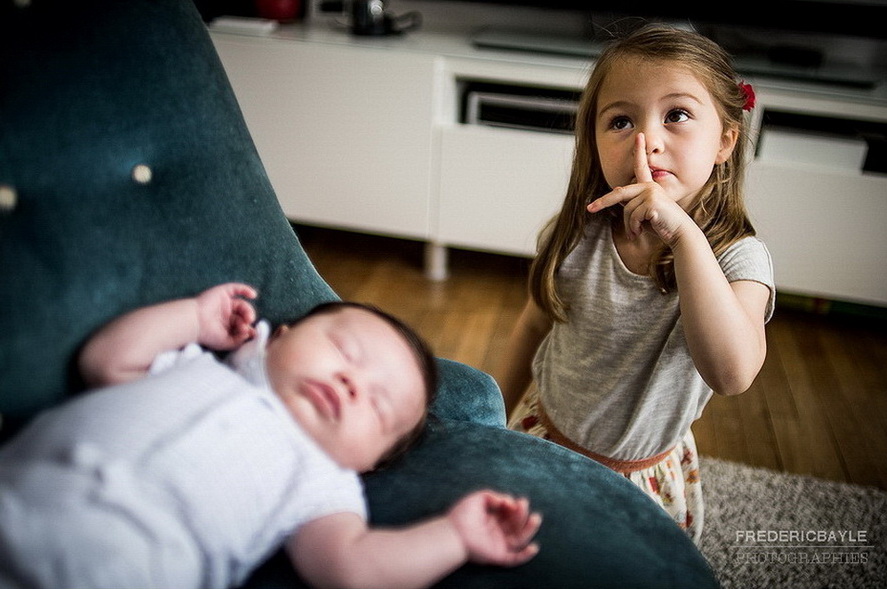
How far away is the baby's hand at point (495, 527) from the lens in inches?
27.8

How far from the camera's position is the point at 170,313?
810mm

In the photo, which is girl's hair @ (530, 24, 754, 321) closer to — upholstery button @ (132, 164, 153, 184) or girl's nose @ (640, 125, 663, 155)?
girl's nose @ (640, 125, 663, 155)

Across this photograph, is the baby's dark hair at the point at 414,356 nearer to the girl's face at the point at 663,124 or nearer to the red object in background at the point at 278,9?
the girl's face at the point at 663,124

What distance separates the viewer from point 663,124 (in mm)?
1011

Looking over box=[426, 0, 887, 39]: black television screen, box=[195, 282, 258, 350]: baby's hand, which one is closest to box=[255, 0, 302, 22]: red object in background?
box=[426, 0, 887, 39]: black television screen

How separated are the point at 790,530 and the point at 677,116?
0.88 metres

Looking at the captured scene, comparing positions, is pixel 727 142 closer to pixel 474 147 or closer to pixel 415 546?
pixel 415 546

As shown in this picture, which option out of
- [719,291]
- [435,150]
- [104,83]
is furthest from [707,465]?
[104,83]

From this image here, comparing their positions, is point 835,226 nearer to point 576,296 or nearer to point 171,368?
point 576,296

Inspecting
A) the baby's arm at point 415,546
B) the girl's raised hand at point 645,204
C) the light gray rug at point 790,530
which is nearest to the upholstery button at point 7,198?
the baby's arm at point 415,546

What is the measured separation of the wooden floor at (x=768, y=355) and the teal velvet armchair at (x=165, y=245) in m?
0.98

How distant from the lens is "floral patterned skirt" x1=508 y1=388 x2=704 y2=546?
1.20m

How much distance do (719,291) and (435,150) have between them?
1435mm

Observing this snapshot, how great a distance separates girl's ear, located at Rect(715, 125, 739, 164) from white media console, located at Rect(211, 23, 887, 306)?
105 cm
